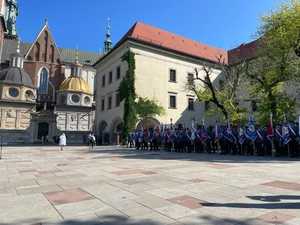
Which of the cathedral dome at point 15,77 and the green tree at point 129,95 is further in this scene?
the cathedral dome at point 15,77

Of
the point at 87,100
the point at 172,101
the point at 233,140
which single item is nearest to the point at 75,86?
the point at 87,100

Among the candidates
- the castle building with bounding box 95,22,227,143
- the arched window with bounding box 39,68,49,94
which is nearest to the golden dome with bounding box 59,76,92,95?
the arched window with bounding box 39,68,49,94

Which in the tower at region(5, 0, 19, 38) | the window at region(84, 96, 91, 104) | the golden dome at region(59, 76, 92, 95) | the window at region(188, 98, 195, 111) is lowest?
the window at region(188, 98, 195, 111)

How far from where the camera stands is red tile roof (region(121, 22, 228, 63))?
1447 inches

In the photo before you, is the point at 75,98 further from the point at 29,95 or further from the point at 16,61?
the point at 16,61

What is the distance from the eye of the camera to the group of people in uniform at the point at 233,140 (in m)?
15.4

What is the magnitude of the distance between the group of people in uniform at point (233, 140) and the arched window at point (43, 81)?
47.2 m

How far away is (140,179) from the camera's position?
7.80 meters

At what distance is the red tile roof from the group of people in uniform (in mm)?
15666

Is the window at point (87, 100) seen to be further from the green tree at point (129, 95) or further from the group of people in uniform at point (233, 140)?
the group of people in uniform at point (233, 140)

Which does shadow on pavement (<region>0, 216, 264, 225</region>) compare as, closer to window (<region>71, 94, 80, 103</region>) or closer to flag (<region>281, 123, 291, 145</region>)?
flag (<region>281, 123, 291, 145</region>)

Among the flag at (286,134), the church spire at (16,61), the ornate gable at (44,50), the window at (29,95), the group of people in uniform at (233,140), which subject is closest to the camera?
the flag at (286,134)

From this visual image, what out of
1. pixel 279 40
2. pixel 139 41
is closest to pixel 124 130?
pixel 139 41

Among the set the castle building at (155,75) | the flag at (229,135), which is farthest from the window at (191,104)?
the flag at (229,135)
